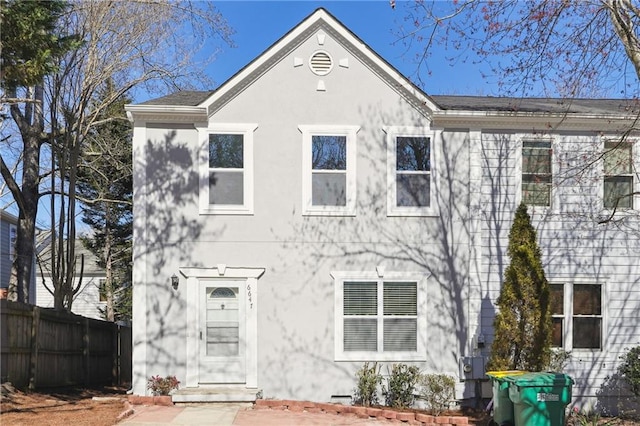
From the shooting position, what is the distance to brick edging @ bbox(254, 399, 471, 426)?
9.05 meters

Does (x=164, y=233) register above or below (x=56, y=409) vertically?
above

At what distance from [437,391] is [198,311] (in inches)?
180

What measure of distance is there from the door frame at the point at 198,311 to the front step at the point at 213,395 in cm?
21

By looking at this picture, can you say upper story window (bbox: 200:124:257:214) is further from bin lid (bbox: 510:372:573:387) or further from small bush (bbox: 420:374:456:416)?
bin lid (bbox: 510:372:573:387)

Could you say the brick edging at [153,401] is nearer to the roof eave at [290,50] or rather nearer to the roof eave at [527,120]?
the roof eave at [290,50]

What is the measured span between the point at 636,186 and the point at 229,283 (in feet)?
26.8

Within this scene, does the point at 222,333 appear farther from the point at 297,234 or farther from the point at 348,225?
the point at 348,225

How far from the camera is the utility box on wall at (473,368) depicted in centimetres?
1034

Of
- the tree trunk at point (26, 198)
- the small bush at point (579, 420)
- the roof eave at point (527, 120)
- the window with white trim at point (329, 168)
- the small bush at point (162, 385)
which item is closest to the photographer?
the small bush at point (579, 420)

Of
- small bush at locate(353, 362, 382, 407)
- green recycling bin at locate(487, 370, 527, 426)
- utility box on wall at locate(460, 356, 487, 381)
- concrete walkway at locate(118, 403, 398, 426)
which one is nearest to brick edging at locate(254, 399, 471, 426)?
concrete walkway at locate(118, 403, 398, 426)

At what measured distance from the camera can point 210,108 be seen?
10492 millimetres

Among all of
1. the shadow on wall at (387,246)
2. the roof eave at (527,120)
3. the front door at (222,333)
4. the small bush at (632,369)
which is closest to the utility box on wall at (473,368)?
the shadow on wall at (387,246)

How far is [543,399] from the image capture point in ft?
24.4

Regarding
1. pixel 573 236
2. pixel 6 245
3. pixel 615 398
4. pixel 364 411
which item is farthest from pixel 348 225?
pixel 6 245
